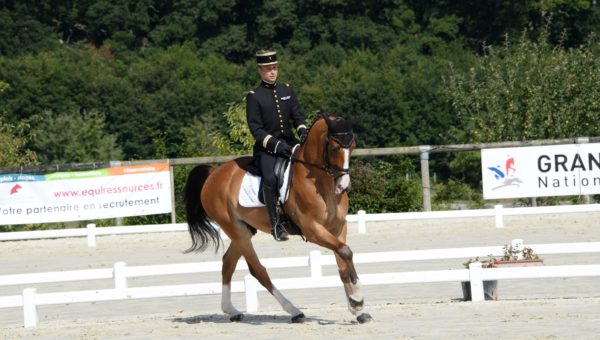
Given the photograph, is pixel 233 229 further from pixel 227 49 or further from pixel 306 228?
pixel 227 49

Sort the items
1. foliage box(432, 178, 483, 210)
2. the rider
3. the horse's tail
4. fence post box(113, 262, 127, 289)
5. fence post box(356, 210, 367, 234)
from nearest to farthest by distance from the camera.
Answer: the rider → the horse's tail → fence post box(113, 262, 127, 289) → fence post box(356, 210, 367, 234) → foliage box(432, 178, 483, 210)

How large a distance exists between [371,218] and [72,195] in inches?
222

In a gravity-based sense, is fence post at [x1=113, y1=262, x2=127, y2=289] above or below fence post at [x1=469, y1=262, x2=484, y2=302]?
above

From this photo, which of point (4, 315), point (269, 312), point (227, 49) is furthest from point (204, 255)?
point (227, 49)

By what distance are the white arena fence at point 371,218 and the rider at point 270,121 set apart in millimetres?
9757

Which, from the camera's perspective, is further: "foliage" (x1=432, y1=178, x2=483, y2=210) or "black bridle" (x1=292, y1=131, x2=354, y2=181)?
"foliage" (x1=432, y1=178, x2=483, y2=210)

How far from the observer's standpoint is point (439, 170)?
36.2 metres

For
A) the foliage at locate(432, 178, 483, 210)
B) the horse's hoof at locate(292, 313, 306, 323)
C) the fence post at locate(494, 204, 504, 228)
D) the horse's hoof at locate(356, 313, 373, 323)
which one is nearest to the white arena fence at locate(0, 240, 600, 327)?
the horse's hoof at locate(292, 313, 306, 323)

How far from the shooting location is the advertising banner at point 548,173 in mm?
21906

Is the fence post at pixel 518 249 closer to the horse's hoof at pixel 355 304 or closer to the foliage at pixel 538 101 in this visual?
the horse's hoof at pixel 355 304

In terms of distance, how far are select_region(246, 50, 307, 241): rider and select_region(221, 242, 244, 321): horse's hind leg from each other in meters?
0.79

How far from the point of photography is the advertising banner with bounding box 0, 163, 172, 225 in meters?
22.1

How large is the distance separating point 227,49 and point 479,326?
40.0 m

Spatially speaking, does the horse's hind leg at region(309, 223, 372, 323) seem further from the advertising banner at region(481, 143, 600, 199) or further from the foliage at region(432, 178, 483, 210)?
the foliage at region(432, 178, 483, 210)
